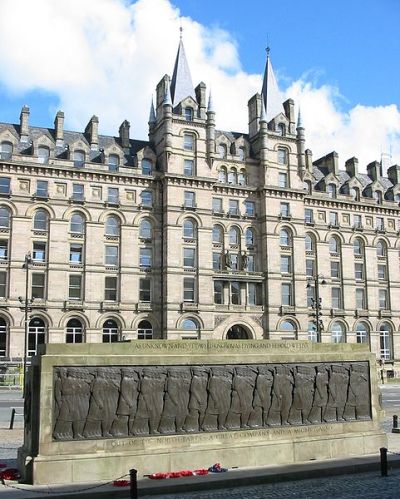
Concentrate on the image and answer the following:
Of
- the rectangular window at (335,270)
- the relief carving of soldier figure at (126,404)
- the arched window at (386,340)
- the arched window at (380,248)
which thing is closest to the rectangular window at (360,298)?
the rectangular window at (335,270)

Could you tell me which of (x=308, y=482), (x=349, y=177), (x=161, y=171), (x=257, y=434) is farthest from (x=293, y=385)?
(x=349, y=177)

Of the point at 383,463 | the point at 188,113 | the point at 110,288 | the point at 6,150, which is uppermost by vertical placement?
the point at 188,113

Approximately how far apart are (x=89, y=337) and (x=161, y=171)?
16.1m

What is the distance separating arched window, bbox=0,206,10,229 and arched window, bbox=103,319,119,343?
11.4 m

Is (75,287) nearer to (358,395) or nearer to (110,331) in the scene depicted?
(110,331)

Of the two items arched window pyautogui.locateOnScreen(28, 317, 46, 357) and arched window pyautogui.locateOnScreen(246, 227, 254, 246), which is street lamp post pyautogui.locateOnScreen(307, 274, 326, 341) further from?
arched window pyautogui.locateOnScreen(28, 317, 46, 357)

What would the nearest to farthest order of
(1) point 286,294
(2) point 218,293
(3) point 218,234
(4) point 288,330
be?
(2) point 218,293
(4) point 288,330
(3) point 218,234
(1) point 286,294

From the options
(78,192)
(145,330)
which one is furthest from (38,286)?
(145,330)

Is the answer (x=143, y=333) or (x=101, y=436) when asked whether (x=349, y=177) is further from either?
(x=101, y=436)

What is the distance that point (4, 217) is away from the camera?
49.5 m

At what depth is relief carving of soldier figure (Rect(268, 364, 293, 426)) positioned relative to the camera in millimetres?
16453

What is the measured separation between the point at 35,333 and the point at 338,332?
98.7 feet

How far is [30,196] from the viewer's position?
49875mm

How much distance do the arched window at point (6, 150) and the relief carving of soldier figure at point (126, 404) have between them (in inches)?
1560
